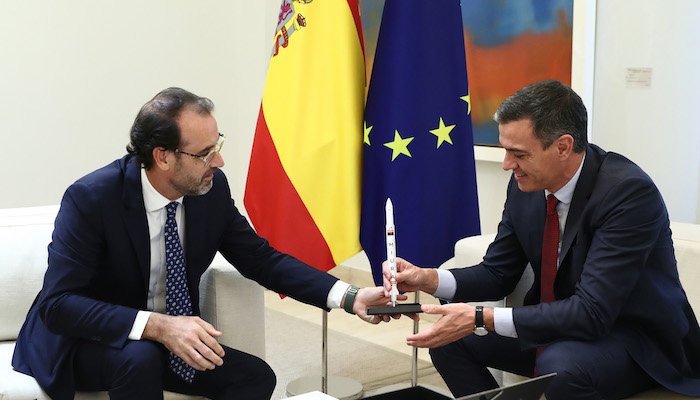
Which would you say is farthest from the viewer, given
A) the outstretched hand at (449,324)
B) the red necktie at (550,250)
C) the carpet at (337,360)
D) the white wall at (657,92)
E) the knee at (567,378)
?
the carpet at (337,360)

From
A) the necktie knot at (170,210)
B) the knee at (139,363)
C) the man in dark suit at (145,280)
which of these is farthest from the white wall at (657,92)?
the knee at (139,363)

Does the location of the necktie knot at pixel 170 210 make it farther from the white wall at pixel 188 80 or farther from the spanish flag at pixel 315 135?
the white wall at pixel 188 80

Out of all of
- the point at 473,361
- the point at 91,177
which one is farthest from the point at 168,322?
the point at 473,361

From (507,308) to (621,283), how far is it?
0.31 meters

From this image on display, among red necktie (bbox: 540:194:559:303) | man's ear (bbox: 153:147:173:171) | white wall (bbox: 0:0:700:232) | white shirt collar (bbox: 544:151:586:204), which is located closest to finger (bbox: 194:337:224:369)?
man's ear (bbox: 153:147:173:171)

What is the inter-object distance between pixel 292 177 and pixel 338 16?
1.99 ft

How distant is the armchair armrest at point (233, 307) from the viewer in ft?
8.55

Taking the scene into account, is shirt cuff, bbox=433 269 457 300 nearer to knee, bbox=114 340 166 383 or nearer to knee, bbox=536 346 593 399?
knee, bbox=536 346 593 399

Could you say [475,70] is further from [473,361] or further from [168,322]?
[168,322]

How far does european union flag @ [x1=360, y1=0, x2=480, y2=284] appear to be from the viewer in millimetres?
3186

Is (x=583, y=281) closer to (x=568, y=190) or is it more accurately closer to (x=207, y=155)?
(x=568, y=190)

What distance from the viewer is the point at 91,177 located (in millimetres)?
2447

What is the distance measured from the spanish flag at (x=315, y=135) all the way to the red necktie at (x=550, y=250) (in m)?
0.96

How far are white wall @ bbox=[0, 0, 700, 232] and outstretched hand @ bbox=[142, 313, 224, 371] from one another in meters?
1.98
